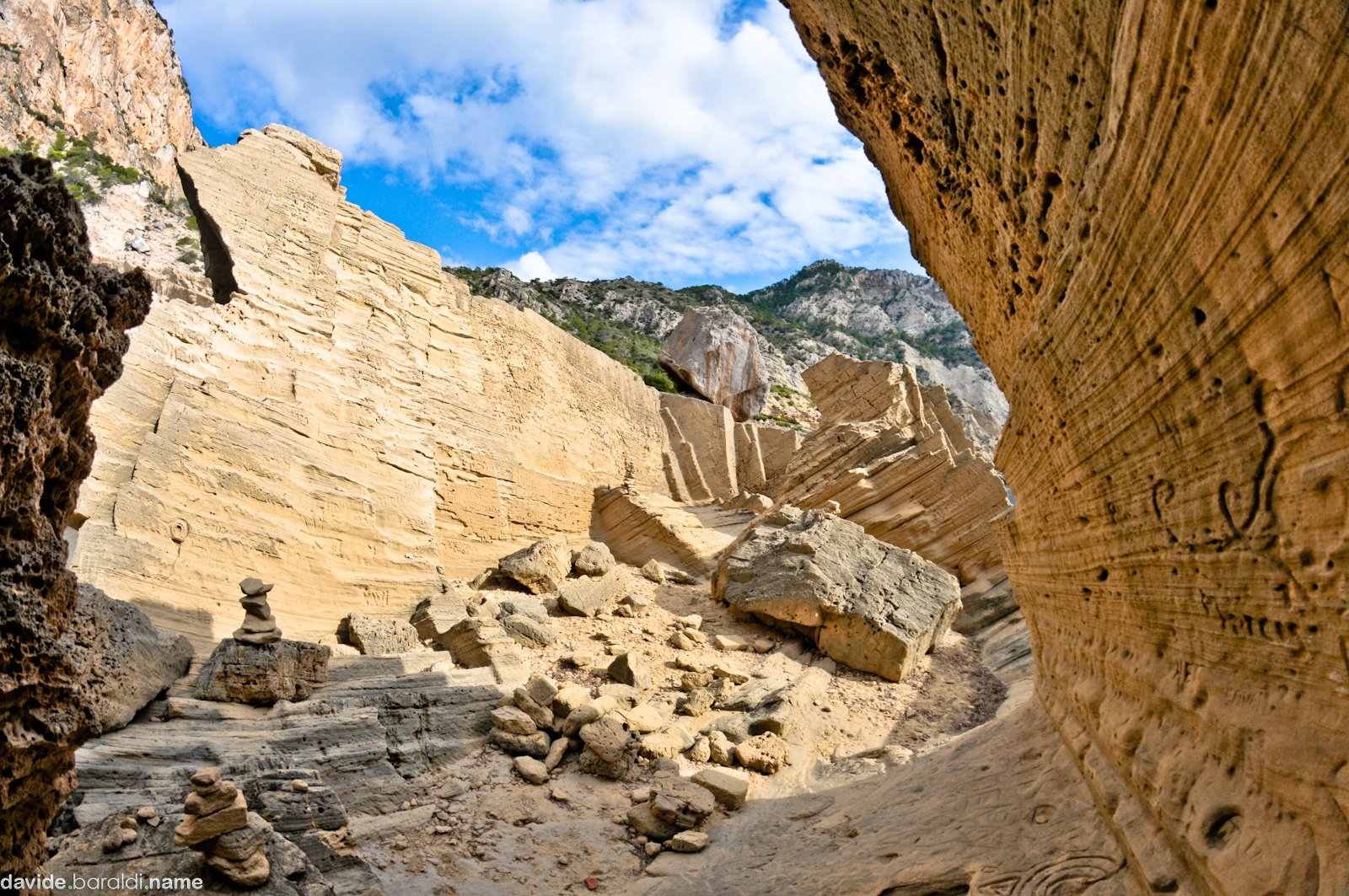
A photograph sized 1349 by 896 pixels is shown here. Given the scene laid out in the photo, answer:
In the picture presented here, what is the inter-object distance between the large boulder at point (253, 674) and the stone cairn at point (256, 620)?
5cm

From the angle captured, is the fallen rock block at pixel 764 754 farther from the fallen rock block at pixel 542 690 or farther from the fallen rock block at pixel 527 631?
the fallen rock block at pixel 527 631

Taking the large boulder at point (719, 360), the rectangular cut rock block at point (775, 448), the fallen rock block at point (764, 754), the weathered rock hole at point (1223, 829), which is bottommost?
the fallen rock block at point (764, 754)

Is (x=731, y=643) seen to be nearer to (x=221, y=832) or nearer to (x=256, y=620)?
(x=256, y=620)

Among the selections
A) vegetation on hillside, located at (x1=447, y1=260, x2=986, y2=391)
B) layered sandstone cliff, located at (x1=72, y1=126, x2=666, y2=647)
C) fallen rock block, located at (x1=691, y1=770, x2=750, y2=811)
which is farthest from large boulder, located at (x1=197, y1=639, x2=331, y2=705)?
vegetation on hillside, located at (x1=447, y1=260, x2=986, y2=391)

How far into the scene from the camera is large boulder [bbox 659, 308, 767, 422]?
22812 mm

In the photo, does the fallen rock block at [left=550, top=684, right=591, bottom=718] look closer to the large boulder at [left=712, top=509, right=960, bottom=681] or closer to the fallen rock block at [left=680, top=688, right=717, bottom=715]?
the fallen rock block at [left=680, top=688, right=717, bottom=715]

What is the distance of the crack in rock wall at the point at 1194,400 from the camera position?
63.1 inches

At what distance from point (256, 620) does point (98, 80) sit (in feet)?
157

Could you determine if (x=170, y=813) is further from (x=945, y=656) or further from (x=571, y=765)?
(x=945, y=656)

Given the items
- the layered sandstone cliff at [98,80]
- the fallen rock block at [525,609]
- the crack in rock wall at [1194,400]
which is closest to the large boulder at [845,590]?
the fallen rock block at [525,609]

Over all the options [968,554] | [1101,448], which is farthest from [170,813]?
[968,554]

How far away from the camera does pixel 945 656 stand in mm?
9758

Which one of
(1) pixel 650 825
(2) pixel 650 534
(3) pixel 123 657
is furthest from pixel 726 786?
(2) pixel 650 534

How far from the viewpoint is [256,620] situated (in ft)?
19.3
